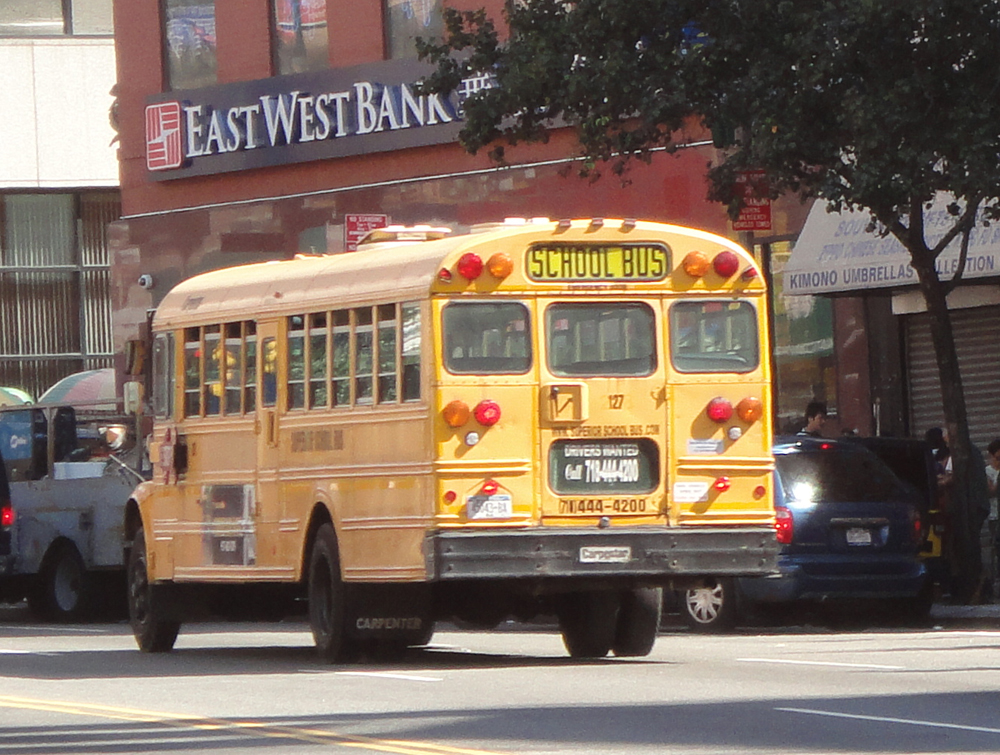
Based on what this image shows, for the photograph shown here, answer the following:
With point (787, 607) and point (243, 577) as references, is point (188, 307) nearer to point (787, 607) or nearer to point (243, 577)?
point (243, 577)

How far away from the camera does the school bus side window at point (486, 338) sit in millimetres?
16234

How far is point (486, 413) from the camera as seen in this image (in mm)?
16125

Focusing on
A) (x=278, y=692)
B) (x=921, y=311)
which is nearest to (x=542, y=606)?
(x=278, y=692)

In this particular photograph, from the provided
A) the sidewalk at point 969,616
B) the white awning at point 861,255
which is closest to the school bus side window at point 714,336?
the sidewalk at point 969,616

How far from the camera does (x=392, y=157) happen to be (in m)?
32.8

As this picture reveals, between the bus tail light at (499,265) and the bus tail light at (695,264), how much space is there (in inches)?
48.0

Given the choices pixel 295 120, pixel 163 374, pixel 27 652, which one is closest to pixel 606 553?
pixel 163 374

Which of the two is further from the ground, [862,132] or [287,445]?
[862,132]

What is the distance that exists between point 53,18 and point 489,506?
3146 cm

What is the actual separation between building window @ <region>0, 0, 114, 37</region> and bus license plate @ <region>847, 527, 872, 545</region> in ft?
91.1

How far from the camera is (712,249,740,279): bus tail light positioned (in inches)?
661

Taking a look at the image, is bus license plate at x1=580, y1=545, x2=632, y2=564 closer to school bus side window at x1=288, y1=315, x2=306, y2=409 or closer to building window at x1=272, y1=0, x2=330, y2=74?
school bus side window at x1=288, y1=315, x2=306, y2=409

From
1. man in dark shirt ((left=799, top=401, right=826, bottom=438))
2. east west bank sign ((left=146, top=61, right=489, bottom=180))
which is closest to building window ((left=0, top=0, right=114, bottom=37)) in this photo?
east west bank sign ((left=146, top=61, right=489, bottom=180))

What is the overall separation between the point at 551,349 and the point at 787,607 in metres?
6.70
